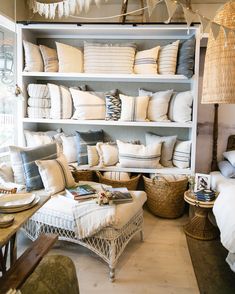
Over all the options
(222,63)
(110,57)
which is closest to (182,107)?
(110,57)

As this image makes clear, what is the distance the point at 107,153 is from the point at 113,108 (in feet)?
1.80

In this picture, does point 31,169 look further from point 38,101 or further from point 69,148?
point 38,101

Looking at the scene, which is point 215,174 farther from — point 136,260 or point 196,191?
point 136,260

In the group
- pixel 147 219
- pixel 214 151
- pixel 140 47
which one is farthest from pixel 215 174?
pixel 140 47

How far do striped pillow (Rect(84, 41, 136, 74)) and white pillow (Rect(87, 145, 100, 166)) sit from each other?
2.99 feet

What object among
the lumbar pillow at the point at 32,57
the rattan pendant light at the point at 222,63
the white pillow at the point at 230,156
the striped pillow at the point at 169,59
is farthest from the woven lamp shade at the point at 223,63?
the lumbar pillow at the point at 32,57

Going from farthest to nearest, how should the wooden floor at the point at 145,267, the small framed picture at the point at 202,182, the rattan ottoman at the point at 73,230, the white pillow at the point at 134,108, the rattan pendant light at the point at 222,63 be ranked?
the white pillow at the point at 134,108, the small framed picture at the point at 202,182, the rattan ottoman at the point at 73,230, the wooden floor at the point at 145,267, the rattan pendant light at the point at 222,63

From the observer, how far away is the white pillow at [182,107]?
10.1 ft

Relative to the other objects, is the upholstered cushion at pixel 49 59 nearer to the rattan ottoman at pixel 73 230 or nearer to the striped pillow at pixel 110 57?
the striped pillow at pixel 110 57

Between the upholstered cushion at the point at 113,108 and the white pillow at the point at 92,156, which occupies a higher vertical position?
the upholstered cushion at the point at 113,108

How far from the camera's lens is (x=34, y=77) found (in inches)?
134

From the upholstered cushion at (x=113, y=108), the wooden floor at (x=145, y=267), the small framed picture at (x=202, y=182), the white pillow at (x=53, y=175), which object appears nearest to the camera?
the wooden floor at (x=145, y=267)

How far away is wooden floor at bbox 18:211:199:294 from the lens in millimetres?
1936

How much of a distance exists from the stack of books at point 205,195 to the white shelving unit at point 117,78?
1.42 feet
